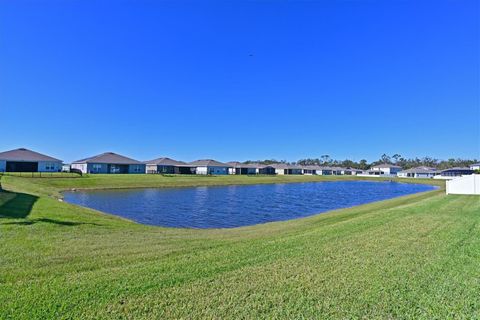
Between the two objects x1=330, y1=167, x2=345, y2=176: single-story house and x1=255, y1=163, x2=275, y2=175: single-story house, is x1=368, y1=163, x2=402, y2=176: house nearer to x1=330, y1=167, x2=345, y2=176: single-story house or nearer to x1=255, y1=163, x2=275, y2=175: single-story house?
x1=330, y1=167, x2=345, y2=176: single-story house

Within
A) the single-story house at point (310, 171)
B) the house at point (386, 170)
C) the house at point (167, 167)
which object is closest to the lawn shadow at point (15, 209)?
the house at point (167, 167)

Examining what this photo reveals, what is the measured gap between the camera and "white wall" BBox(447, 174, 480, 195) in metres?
23.2

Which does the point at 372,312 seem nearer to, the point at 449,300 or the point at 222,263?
the point at 449,300

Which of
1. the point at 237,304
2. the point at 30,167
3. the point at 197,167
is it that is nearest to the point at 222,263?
the point at 237,304

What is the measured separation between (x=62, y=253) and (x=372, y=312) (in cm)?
624

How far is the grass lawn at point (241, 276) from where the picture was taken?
4.07m

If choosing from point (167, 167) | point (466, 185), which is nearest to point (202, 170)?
point (167, 167)

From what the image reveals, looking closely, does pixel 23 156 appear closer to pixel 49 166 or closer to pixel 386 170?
pixel 49 166

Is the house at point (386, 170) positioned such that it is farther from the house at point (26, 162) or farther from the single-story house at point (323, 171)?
the house at point (26, 162)

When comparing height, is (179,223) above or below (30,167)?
below

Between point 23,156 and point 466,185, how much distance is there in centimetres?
6250

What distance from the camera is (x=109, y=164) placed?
6259cm

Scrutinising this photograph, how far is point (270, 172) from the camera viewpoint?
103 m

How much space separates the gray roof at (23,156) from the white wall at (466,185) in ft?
A: 193
